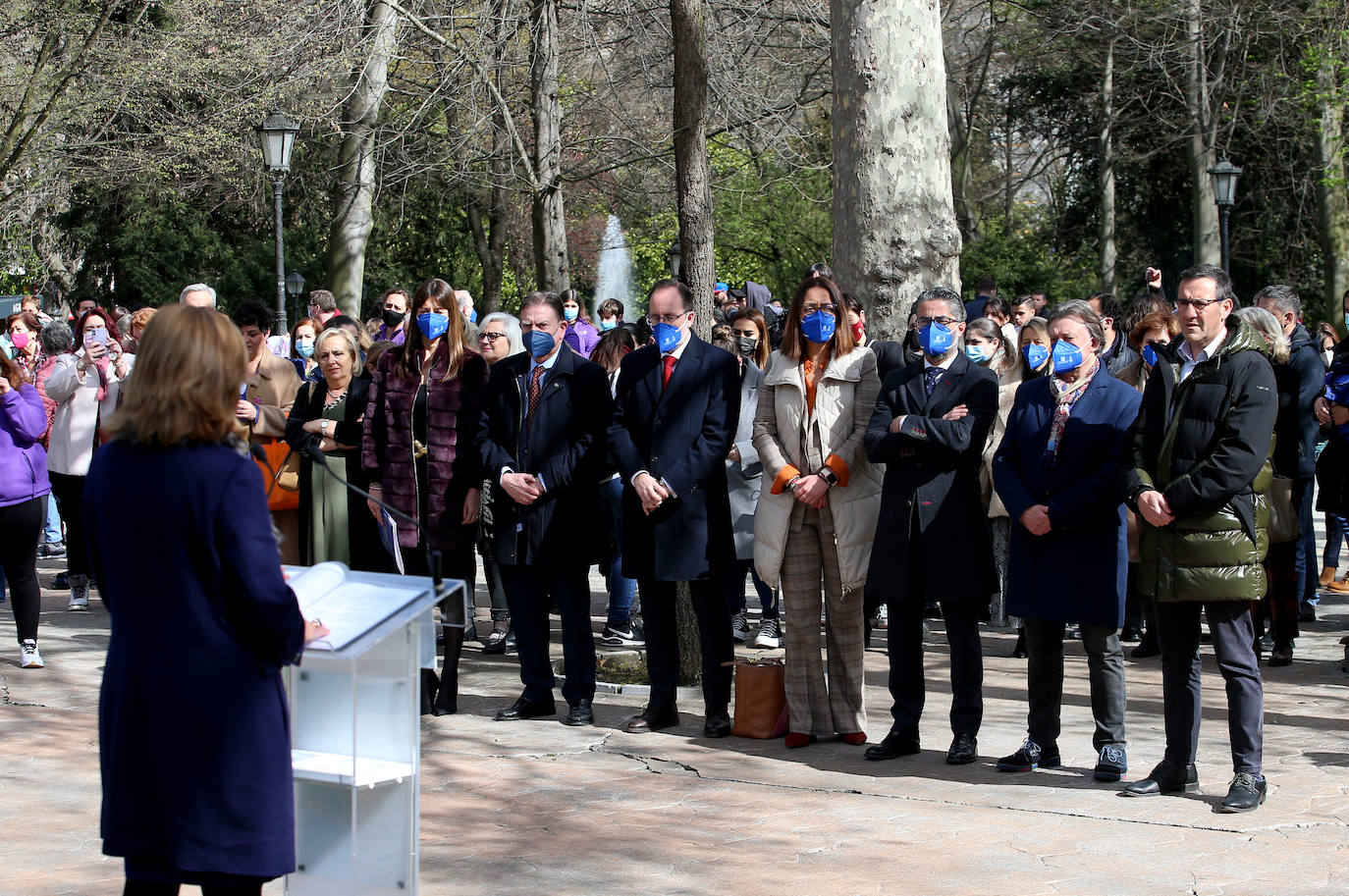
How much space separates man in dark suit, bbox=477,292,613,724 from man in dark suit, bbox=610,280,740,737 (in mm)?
247

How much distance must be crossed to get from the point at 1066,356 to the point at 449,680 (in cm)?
360

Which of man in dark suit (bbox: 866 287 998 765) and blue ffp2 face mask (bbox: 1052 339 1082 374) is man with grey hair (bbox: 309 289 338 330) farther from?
blue ffp2 face mask (bbox: 1052 339 1082 374)

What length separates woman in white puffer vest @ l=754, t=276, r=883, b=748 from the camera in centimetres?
739

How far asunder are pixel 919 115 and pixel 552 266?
11.7m

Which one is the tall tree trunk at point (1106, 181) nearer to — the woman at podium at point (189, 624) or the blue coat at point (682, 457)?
the blue coat at point (682, 457)

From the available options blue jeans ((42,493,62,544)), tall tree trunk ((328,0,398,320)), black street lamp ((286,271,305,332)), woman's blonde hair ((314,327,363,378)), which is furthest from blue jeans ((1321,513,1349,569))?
black street lamp ((286,271,305,332))

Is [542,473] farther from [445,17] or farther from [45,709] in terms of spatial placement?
[445,17]

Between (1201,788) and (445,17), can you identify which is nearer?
(1201,788)

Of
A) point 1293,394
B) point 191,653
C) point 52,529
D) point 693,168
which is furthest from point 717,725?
point 52,529

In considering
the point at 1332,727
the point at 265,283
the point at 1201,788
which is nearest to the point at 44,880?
the point at 1201,788

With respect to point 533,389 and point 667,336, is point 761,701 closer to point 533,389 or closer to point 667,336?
point 667,336

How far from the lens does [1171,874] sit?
17.7 ft

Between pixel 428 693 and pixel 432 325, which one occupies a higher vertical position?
pixel 432 325

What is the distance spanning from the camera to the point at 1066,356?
22.1 feet
